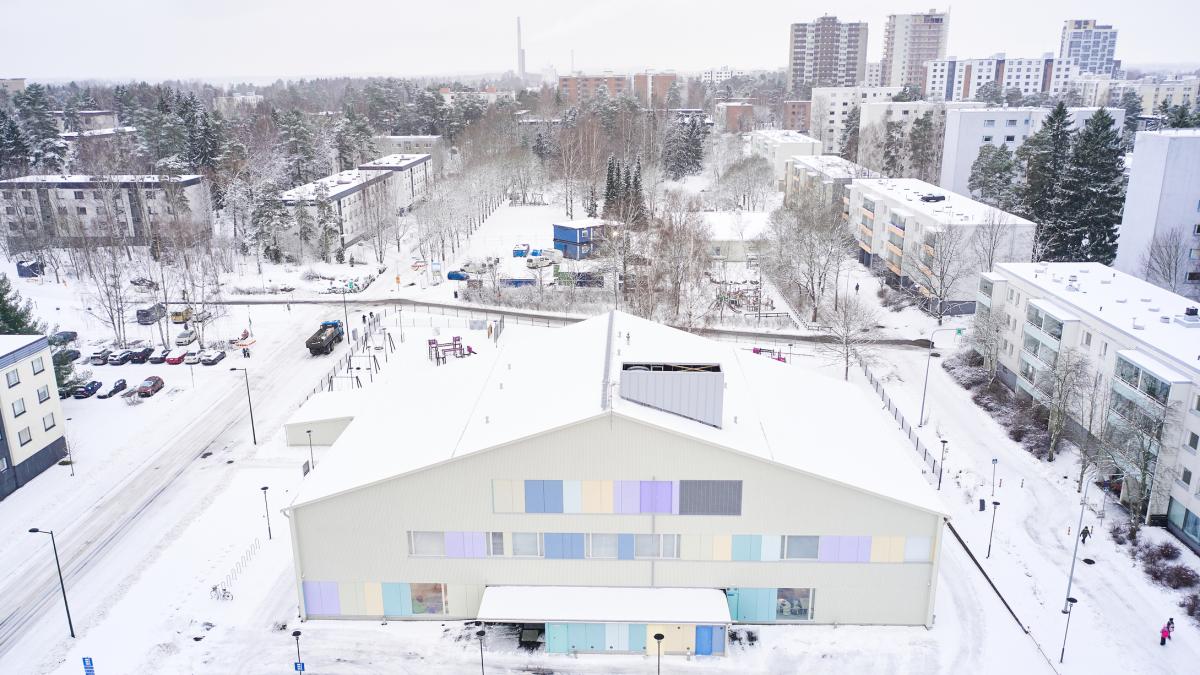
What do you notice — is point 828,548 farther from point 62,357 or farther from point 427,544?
point 62,357

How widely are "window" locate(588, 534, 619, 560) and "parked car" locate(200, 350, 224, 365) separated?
119 feet

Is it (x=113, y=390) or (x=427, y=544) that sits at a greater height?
(x=427, y=544)

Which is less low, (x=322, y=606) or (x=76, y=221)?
(x=76, y=221)

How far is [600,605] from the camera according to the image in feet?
89.2

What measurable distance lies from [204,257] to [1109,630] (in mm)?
72409

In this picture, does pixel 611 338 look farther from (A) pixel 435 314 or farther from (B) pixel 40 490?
(A) pixel 435 314

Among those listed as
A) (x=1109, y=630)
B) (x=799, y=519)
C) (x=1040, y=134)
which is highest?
(x=1040, y=134)

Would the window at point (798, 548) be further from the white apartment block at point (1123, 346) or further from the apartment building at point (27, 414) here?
the apartment building at point (27, 414)

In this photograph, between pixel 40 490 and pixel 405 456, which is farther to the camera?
pixel 40 490

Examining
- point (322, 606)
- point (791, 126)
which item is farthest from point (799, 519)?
point (791, 126)

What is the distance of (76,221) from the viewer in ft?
250

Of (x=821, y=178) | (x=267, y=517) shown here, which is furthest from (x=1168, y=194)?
(x=267, y=517)

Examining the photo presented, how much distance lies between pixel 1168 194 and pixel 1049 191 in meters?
10.4

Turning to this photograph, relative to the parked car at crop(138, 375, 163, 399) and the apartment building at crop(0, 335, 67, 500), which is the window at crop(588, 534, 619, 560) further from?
the parked car at crop(138, 375, 163, 399)
